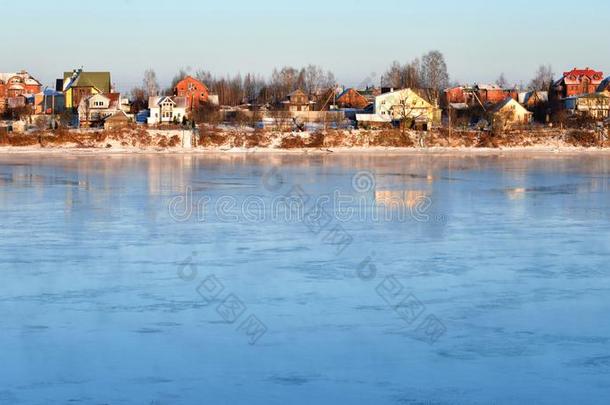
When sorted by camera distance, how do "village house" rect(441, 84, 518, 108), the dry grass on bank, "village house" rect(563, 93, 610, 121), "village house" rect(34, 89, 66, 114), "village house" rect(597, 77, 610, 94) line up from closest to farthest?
the dry grass on bank → "village house" rect(563, 93, 610, 121) → "village house" rect(34, 89, 66, 114) → "village house" rect(597, 77, 610, 94) → "village house" rect(441, 84, 518, 108)

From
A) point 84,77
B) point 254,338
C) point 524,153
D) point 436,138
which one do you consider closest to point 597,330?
point 254,338

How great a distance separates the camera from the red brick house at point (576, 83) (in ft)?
240

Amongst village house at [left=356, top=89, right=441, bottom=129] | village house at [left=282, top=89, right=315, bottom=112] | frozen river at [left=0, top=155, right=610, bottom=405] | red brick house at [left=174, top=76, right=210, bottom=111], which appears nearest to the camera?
frozen river at [left=0, top=155, right=610, bottom=405]

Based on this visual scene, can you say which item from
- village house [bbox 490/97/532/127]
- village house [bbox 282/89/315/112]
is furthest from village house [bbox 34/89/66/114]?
village house [bbox 490/97/532/127]

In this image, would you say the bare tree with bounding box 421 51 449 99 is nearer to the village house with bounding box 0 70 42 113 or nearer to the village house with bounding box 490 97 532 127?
the village house with bounding box 490 97 532 127

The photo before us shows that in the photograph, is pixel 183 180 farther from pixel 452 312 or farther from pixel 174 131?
pixel 174 131

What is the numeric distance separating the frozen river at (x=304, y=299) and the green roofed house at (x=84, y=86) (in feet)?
154

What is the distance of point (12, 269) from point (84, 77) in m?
57.1

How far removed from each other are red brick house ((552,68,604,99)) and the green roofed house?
Answer: 32636mm

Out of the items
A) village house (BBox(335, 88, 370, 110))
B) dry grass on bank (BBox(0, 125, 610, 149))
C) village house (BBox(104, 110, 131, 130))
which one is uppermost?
village house (BBox(335, 88, 370, 110))

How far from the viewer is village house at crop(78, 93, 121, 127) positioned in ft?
184

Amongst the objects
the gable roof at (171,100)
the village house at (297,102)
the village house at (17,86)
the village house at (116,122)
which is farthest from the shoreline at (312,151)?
the village house at (17,86)

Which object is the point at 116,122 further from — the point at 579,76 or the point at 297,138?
the point at 579,76

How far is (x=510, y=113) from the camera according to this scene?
179 feet
